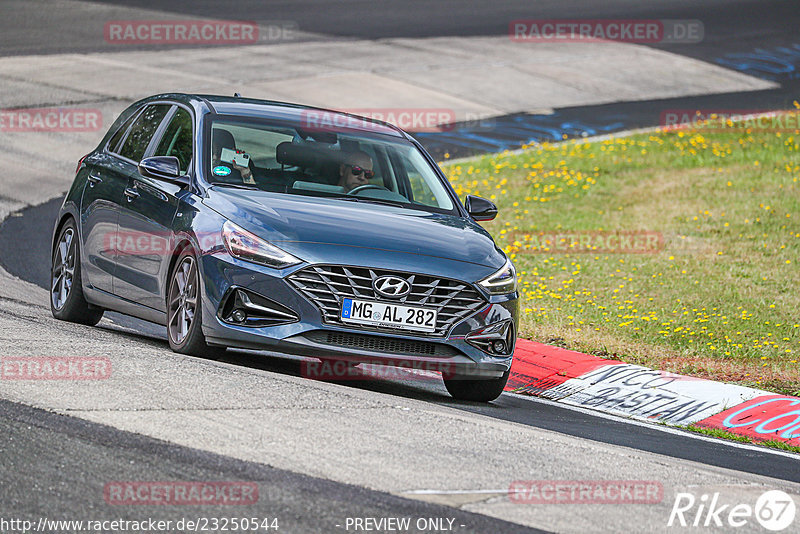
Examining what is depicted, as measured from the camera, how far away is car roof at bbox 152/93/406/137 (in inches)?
366

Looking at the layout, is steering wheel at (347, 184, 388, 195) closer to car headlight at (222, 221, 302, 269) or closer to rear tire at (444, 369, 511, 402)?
car headlight at (222, 221, 302, 269)

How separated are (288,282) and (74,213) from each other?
10.1 ft

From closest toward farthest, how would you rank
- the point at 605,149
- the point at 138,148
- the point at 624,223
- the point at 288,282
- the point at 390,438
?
the point at 390,438
the point at 288,282
the point at 138,148
the point at 624,223
the point at 605,149

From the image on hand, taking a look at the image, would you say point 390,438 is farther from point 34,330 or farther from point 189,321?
point 34,330

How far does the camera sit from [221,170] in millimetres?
8711

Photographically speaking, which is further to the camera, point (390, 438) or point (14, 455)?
point (390, 438)

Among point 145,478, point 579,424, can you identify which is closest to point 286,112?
point 579,424

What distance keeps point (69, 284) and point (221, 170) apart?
2051mm

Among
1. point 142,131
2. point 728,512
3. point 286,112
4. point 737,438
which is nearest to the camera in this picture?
point 728,512

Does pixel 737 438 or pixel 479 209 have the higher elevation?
pixel 479 209

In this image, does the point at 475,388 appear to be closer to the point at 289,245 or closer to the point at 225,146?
the point at 289,245

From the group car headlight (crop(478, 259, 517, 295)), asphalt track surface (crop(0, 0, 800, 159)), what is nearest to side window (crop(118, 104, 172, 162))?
car headlight (crop(478, 259, 517, 295))

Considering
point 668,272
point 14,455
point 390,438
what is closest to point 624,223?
point 668,272

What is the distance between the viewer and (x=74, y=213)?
397 inches
